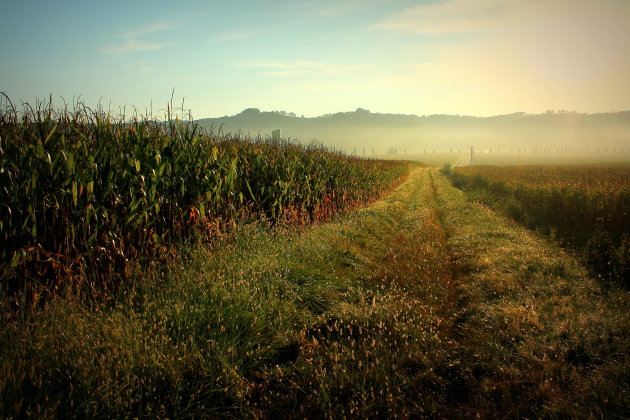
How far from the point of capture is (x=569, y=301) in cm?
595

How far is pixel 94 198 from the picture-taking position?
199 inches

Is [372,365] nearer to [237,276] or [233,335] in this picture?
[233,335]

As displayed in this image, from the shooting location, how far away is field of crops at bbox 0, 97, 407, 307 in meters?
4.57

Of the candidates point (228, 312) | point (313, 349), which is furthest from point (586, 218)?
point (228, 312)

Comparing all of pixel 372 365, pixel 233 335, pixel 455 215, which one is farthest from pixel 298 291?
pixel 455 215

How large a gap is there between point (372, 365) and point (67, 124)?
6.13m

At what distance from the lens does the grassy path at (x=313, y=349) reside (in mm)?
3221

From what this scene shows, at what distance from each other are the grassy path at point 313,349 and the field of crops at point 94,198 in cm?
79

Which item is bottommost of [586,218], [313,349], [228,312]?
[313,349]

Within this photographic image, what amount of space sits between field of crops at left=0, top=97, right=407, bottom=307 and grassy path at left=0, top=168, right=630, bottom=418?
0.79 m

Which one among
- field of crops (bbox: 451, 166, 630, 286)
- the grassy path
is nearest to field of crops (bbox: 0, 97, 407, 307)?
the grassy path

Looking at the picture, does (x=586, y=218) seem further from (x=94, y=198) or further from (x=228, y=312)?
(x=94, y=198)

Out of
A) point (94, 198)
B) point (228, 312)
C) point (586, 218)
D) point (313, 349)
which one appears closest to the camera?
point (313, 349)

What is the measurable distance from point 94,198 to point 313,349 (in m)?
3.92
